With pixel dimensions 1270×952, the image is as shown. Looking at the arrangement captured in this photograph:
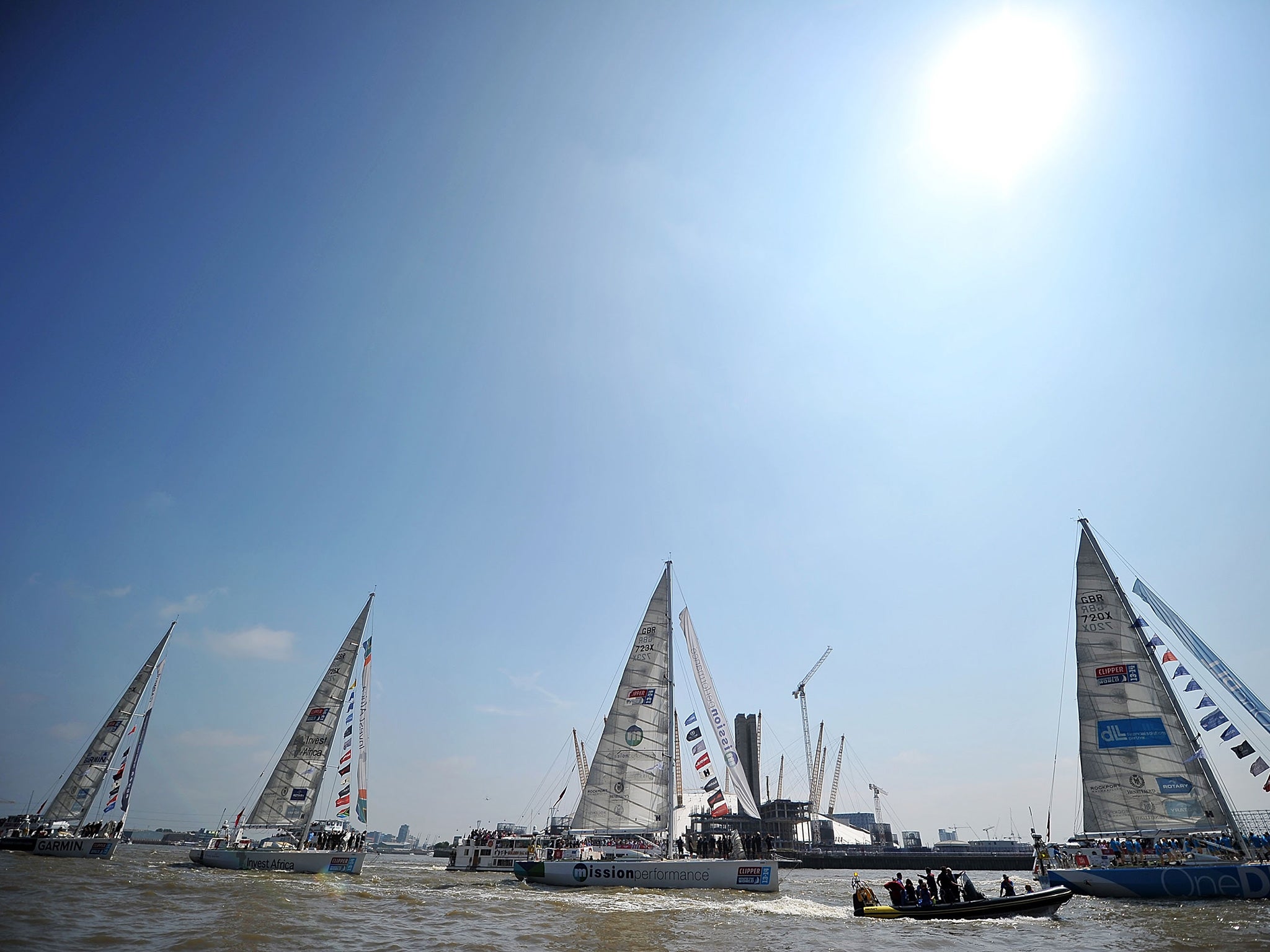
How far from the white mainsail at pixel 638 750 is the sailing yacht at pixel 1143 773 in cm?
2143

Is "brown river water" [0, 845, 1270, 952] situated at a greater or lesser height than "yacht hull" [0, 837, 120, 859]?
greater

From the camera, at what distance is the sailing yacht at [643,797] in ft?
107

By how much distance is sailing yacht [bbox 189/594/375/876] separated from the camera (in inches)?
1575

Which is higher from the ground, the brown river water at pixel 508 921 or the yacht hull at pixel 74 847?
the brown river water at pixel 508 921

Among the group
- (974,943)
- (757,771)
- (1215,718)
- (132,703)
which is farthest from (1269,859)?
(757,771)

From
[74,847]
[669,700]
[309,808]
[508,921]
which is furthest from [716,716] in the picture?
[74,847]

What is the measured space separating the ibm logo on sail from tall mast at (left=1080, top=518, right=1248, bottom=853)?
0.97m

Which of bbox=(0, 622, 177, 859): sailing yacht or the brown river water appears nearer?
the brown river water

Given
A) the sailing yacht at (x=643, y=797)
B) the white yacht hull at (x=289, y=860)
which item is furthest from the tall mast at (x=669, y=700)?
the white yacht hull at (x=289, y=860)

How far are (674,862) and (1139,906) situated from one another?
21.8 m

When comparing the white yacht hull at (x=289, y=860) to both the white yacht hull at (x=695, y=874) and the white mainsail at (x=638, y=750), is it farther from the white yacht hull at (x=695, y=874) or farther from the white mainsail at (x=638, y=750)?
the white yacht hull at (x=695, y=874)

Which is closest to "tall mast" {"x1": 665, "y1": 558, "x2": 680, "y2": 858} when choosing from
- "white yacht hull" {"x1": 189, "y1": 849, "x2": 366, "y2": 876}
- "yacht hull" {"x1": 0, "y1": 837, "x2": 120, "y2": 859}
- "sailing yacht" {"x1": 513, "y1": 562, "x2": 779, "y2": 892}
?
"sailing yacht" {"x1": 513, "y1": 562, "x2": 779, "y2": 892}

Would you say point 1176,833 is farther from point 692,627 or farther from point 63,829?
point 63,829

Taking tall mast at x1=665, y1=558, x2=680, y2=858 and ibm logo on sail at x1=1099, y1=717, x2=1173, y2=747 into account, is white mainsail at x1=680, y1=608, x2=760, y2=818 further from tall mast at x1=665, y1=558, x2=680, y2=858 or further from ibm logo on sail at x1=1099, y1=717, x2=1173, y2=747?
ibm logo on sail at x1=1099, y1=717, x2=1173, y2=747
